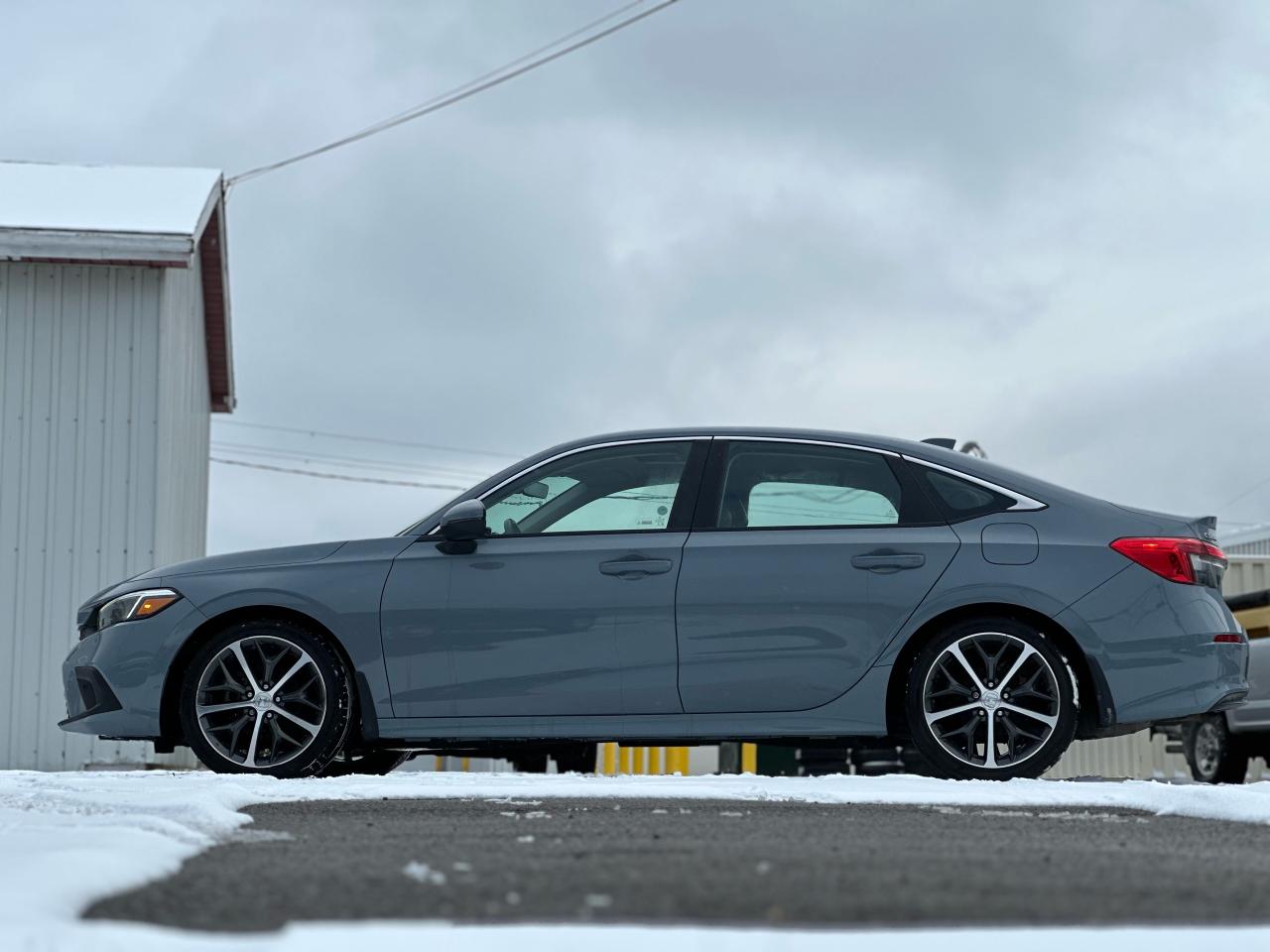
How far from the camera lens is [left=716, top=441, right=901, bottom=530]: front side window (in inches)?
280

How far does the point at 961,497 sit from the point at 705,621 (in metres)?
1.20

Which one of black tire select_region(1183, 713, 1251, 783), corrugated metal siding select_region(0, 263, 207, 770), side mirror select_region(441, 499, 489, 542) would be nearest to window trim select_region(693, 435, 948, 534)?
side mirror select_region(441, 499, 489, 542)

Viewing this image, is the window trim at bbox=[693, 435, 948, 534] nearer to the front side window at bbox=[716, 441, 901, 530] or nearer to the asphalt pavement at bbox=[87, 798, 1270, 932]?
the front side window at bbox=[716, 441, 901, 530]

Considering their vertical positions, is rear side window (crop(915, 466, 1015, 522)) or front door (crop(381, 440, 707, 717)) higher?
rear side window (crop(915, 466, 1015, 522))

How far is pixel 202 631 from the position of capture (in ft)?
24.0

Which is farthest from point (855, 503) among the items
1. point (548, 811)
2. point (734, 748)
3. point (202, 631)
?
point (734, 748)

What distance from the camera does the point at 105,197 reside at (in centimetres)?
1490

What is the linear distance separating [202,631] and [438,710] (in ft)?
3.77

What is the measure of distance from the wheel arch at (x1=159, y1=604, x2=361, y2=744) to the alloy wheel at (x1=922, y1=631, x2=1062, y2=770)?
2.50m

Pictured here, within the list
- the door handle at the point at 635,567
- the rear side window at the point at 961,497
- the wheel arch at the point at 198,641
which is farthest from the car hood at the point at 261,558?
the rear side window at the point at 961,497

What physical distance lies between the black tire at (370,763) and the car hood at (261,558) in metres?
0.96

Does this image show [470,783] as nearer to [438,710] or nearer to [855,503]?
[438,710]

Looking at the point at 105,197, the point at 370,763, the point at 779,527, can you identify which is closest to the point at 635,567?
the point at 779,527

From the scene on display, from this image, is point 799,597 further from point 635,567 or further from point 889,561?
point 635,567
